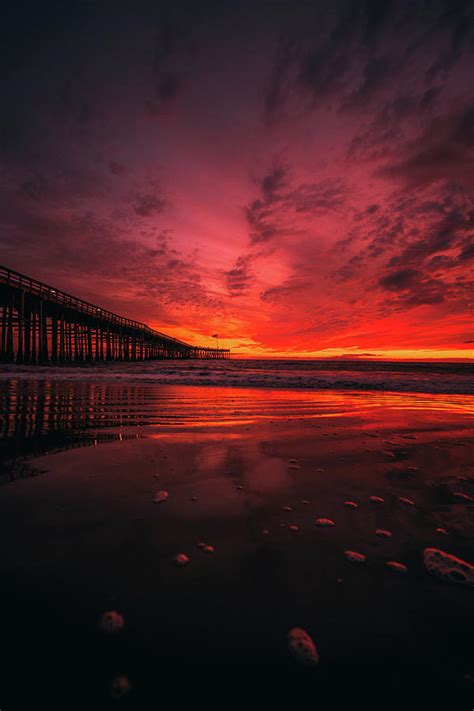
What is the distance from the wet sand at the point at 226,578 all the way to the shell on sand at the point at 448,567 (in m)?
0.05

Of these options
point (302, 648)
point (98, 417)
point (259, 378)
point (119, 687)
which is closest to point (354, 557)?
point (302, 648)

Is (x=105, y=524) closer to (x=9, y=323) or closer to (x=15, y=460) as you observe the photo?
(x=15, y=460)

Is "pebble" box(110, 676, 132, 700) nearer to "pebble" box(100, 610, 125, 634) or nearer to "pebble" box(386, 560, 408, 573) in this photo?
"pebble" box(100, 610, 125, 634)

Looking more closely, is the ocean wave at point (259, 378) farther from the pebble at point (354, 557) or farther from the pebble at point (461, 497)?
the pebble at point (354, 557)

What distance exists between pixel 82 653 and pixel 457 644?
4.01 ft

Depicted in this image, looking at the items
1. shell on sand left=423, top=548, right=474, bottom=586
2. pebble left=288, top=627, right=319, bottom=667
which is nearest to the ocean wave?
shell on sand left=423, top=548, right=474, bottom=586

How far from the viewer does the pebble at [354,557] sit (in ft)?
4.74

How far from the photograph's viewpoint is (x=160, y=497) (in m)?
2.01

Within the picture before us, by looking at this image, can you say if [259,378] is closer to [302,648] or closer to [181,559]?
[181,559]

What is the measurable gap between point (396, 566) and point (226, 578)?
0.80 meters

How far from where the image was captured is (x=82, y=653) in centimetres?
94

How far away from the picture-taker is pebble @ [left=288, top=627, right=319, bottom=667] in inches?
37.7

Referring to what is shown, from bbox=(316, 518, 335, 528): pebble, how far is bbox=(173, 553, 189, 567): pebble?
2.56ft

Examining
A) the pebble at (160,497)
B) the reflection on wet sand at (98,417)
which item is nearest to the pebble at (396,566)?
the pebble at (160,497)
